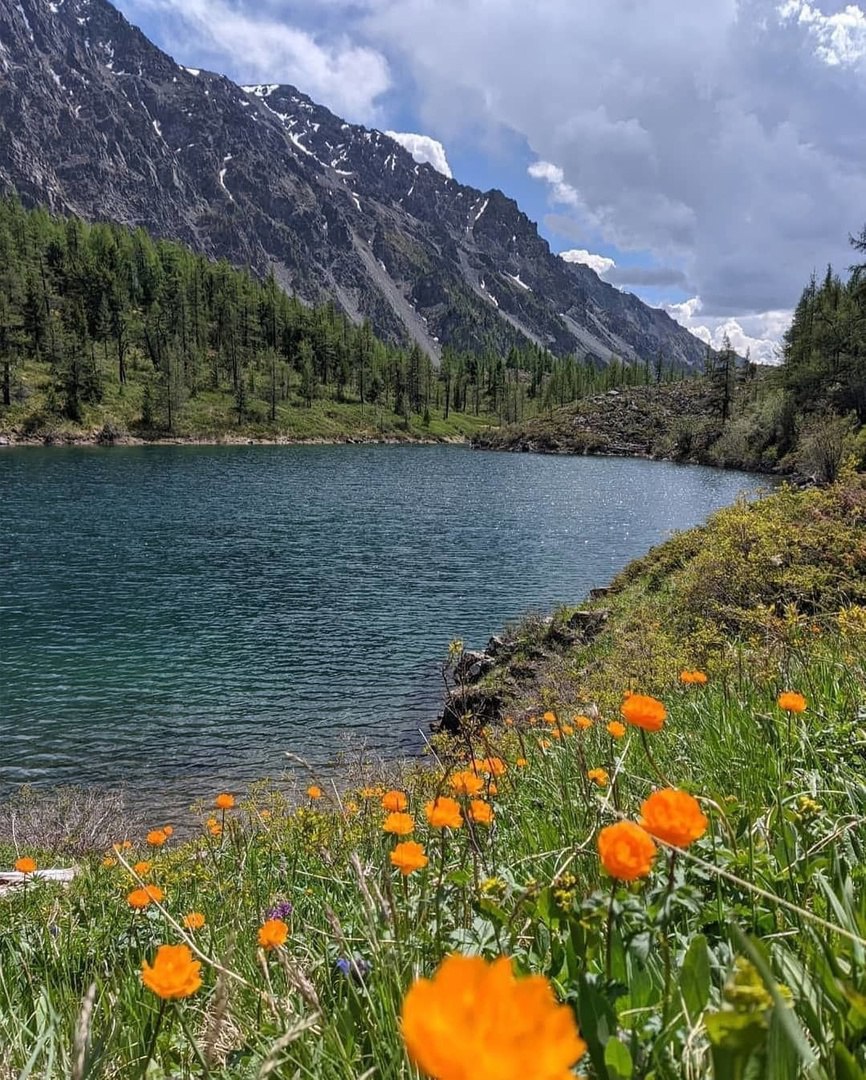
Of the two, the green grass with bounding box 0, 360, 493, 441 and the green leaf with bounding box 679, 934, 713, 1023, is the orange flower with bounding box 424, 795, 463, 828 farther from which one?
the green grass with bounding box 0, 360, 493, 441

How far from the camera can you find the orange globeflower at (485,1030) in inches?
20.1

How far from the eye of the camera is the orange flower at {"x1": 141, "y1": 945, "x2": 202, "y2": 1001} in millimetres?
1322

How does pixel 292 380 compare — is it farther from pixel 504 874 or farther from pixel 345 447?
pixel 504 874

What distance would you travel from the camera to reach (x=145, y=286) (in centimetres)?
10494

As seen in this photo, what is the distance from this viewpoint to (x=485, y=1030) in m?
0.54

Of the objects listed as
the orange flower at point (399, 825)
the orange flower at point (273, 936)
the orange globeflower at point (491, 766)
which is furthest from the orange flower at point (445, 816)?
the orange globeflower at point (491, 766)

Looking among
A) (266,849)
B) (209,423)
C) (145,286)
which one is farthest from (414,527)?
(145,286)

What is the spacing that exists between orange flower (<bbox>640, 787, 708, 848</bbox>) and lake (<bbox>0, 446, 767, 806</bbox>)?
9.08m

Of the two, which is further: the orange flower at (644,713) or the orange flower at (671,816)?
the orange flower at (644,713)

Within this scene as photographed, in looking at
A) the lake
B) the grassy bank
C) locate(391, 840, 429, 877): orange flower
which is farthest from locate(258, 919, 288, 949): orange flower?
the lake

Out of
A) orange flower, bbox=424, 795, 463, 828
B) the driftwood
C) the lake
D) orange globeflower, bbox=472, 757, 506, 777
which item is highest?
orange flower, bbox=424, 795, 463, 828

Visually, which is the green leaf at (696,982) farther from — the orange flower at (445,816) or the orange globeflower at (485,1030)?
the orange globeflower at (485,1030)

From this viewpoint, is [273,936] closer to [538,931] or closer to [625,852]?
[538,931]

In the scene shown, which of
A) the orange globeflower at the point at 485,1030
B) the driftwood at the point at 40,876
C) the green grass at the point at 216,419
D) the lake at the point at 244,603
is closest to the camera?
the orange globeflower at the point at 485,1030
